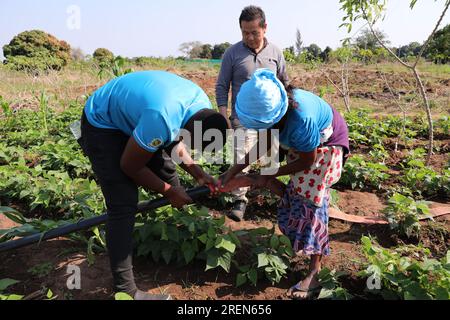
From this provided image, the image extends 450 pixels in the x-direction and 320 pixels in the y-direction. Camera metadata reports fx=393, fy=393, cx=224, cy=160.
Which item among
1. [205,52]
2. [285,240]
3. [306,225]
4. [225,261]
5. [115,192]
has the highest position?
[205,52]

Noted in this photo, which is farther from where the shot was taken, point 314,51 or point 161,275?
point 314,51

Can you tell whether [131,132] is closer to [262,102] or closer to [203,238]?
[262,102]

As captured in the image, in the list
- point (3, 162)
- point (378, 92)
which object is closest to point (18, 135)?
point (3, 162)

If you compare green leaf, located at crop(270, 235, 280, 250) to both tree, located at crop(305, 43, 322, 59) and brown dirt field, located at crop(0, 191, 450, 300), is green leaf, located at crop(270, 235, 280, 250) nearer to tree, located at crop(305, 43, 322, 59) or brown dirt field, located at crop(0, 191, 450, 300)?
brown dirt field, located at crop(0, 191, 450, 300)

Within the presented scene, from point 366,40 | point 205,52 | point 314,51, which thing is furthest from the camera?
point 205,52

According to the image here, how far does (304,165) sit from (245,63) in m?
1.38

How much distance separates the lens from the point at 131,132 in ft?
6.17

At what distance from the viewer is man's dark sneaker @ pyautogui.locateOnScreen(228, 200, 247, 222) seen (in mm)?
3148

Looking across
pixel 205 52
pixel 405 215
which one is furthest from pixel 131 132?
pixel 205 52

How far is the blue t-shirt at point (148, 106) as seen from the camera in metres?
1.69

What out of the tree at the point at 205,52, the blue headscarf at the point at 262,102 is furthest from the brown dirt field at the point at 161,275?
the tree at the point at 205,52

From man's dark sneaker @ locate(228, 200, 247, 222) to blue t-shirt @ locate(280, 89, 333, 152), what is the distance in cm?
116

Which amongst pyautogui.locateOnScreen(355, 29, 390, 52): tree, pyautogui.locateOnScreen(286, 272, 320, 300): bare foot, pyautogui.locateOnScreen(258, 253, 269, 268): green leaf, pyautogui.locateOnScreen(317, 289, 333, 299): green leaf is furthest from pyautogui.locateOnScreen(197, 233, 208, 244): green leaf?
pyautogui.locateOnScreen(355, 29, 390, 52): tree

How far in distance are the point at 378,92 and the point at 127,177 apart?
11797 millimetres
